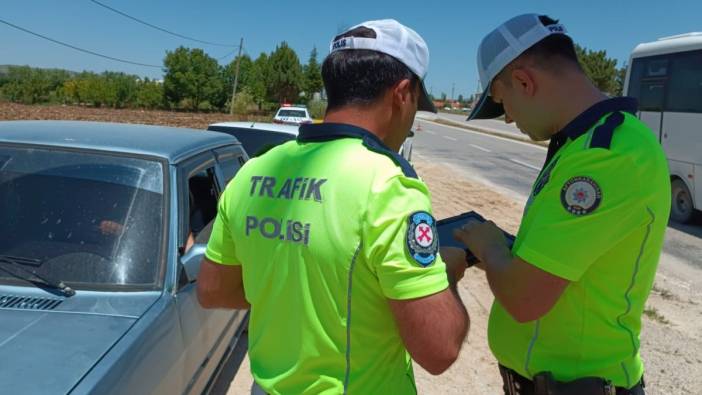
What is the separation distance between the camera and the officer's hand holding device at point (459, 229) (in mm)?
1555

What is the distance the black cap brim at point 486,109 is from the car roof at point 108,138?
170 centimetres

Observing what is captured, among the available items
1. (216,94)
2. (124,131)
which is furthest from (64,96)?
(124,131)

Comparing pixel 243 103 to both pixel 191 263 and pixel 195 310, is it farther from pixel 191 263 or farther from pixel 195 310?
pixel 191 263

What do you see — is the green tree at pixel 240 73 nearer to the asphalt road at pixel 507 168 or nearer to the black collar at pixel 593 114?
the asphalt road at pixel 507 168

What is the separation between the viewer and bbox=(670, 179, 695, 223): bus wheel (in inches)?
355

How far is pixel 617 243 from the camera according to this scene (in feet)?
4.38

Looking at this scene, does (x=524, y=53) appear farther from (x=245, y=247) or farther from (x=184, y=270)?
(x=184, y=270)

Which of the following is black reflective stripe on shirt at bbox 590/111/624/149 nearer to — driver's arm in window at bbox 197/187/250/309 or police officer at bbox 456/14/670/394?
police officer at bbox 456/14/670/394

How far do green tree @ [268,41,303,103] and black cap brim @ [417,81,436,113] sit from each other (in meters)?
62.6

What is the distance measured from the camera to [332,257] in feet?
3.87

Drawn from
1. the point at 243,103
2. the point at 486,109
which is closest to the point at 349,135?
the point at 486,109

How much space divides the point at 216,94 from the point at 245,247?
79145mm

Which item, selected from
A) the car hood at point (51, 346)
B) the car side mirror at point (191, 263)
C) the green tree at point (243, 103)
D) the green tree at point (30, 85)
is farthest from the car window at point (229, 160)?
the green tree at point (30, 85)

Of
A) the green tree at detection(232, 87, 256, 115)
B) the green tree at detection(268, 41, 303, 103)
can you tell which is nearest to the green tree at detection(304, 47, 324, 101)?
the green tree at detection(268, 41, 303, 103)
